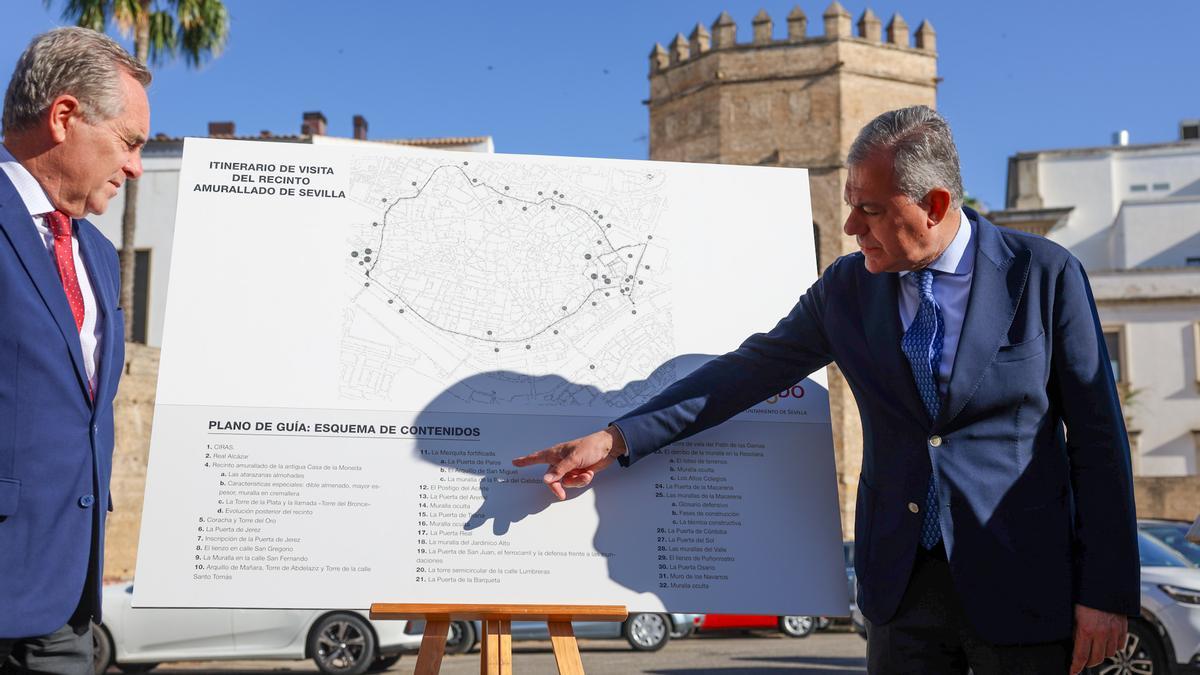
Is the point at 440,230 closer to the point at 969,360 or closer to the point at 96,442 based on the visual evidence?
the point at 96,442

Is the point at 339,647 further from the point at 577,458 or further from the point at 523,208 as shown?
the point at 577,458

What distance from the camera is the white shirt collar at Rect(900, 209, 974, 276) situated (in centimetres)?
283

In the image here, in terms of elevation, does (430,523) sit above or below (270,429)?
below

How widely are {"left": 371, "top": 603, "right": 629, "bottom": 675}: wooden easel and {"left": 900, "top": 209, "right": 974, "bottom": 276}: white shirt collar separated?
1199 millimetres

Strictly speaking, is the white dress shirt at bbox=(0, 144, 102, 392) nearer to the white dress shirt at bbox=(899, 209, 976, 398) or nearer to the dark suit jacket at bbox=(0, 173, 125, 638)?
the dark suit jacket at bbox=(0, 173, 125, 638)

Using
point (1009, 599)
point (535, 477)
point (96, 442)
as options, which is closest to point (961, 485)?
point (1009, 599)

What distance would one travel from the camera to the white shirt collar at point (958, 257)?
283cm

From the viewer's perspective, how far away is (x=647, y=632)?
11.8m

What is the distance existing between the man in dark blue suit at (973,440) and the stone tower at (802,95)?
24.2 m

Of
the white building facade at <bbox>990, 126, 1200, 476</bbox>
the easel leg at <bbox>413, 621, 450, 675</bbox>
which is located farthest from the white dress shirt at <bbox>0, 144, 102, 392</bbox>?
the white building facade at <bbox>990, 126, 1200, 476</bbox>

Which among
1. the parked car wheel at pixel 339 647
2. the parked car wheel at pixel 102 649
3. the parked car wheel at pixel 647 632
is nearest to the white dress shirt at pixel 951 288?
the parked car wheel at pixel 339 647

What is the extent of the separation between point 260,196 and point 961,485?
6.92 ft

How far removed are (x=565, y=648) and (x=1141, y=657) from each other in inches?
218

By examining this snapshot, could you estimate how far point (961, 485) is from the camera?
2660 mm
